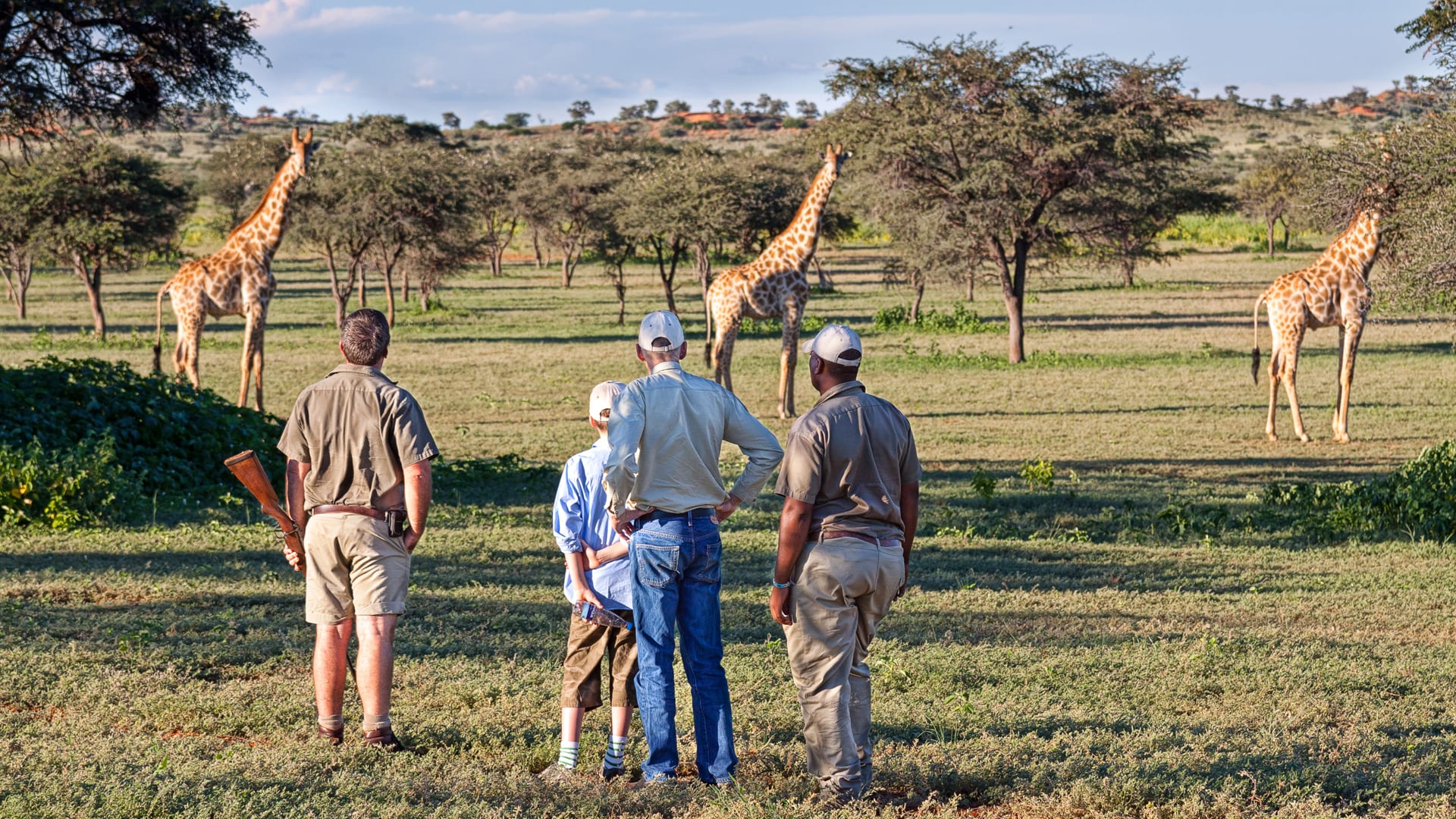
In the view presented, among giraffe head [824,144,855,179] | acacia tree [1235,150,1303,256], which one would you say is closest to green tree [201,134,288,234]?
giraffe head [824,144,855,179]

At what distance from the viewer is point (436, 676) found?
6.57 meters

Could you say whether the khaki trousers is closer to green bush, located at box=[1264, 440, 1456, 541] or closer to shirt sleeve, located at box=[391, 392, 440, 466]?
shirt sleeve, located at box=[391, 392, 440, 466]

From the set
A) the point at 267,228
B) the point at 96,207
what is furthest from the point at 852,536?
the point at 96,207

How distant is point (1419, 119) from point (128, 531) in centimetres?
1338

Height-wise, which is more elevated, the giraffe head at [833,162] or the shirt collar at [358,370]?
the giraffe head at [833,162]

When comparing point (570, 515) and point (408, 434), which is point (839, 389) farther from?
point (408, 434)

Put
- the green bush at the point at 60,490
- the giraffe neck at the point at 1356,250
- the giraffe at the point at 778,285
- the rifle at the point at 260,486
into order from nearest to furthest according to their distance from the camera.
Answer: the rifle at the point at 260,486, the green bush at the point at 60,490, the giraffe neck at the point at 1356,250, the giraffe at the point at 778,285

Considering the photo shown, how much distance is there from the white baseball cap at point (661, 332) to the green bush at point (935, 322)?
26260 millimetres

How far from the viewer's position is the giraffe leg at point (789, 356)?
18.4 metres

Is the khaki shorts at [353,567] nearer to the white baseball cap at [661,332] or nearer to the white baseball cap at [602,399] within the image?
the white baseball cap at [602,399]

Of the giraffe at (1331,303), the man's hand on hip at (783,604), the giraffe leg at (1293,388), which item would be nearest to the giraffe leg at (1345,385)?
the giraffe at (1331,303)

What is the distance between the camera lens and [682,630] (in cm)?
504

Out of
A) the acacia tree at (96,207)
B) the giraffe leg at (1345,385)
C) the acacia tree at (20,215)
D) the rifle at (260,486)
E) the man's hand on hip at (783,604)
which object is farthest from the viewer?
the acacia tree at (20,215)

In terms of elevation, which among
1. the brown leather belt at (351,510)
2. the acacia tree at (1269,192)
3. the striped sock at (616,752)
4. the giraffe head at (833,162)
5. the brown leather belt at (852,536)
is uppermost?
the acacia tree at (1269,192)
